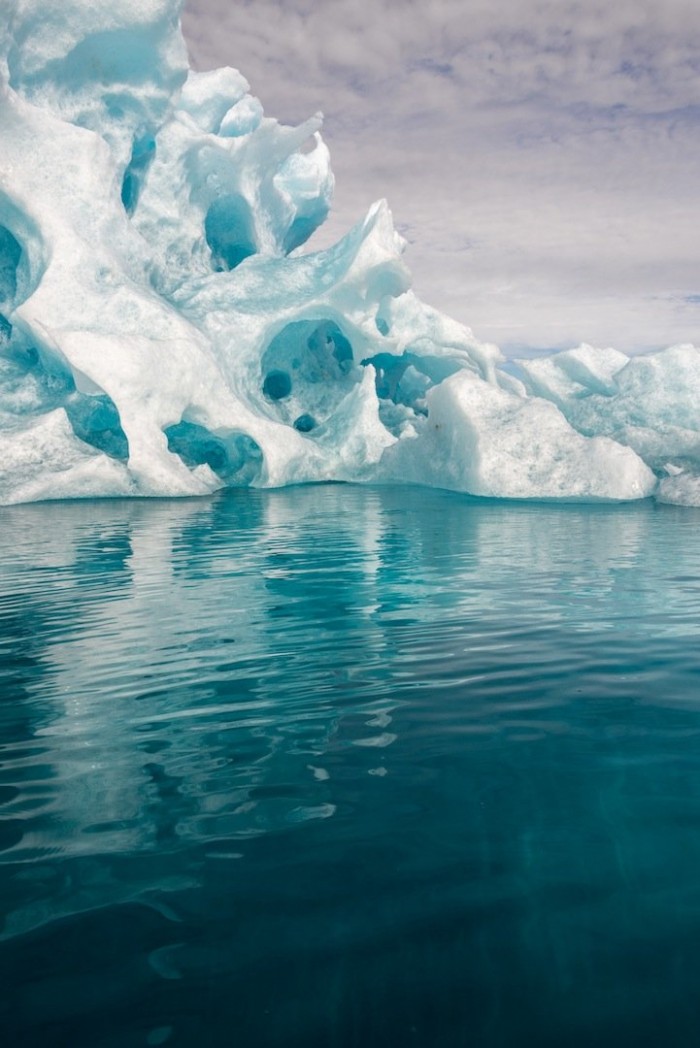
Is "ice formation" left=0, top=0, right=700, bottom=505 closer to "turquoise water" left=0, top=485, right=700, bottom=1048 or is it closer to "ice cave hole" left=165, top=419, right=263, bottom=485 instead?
"ice cave hole" left=165, top=419, right=263, bottom=485

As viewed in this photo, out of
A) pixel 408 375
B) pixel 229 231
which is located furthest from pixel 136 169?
pixel 408 375

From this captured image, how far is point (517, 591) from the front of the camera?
6.71 m

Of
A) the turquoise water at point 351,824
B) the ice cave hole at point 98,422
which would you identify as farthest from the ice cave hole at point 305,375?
the turquoise water at point 351,824

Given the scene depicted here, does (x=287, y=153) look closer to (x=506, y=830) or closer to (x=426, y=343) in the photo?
(x=426, y=343)

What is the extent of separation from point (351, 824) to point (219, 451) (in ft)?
59.1

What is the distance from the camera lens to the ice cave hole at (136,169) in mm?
20234

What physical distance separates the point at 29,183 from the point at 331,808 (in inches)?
680

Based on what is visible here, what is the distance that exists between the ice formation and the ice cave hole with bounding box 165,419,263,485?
0.06 meters

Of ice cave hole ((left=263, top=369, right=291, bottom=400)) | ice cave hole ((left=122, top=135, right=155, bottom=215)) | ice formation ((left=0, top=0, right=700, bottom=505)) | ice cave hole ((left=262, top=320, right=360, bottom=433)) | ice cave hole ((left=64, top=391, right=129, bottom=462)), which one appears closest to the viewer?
ice formation ((left=0, top=0, right=700, bottom=505))

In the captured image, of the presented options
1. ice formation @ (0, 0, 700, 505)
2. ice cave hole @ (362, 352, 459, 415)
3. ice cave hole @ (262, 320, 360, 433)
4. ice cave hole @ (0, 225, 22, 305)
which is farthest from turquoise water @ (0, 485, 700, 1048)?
ice cave hole @ (362, 352, 459, 415)

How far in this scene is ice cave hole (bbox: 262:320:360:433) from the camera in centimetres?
2183

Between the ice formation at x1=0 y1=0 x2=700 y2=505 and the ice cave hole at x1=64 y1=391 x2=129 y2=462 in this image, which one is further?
the ice cave hole at x1=64 y1=391 x2=129 y2=462

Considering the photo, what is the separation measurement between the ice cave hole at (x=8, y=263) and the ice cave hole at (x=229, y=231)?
5.61 m

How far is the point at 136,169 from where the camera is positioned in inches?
818
